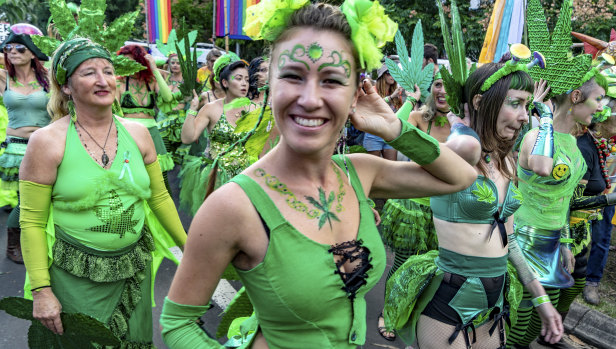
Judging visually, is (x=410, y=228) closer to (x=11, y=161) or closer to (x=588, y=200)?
(x=588, y=200)

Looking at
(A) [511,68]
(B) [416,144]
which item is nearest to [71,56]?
(B) [416,144]

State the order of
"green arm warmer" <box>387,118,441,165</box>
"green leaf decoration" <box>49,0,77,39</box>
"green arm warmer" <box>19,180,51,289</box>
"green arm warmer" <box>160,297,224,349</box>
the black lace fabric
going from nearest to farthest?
"green arm warmer" <box>160,297,224,349</box>
the black lace fabric
"green arm warmer" <box>387,118,441,165</box>
"green arm warmer" <box>19,180,51,289</box>
"green leaf decoration" <box>49,0,77,39</box>

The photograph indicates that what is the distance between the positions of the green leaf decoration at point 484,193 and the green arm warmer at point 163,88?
4.54 meters

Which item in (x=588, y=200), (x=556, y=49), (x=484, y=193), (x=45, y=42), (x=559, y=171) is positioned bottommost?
(x=588, y=200)

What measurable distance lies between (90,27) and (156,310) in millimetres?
2474

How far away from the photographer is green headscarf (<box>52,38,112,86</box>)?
2568 mm

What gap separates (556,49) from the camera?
3.10 m

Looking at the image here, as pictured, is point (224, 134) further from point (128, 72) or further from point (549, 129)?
point (549, 129)

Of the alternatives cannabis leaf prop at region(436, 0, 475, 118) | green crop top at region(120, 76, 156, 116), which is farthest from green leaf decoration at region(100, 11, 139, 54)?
green crop top at region(120, 76, 156, 116)

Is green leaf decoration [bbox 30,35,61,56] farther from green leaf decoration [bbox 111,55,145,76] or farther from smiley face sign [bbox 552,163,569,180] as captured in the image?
smiley face sign [bbox 552,163,569,180]

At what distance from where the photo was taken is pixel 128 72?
11.0ft

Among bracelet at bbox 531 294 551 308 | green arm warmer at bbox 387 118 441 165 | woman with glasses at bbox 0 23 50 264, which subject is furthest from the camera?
woman with glasses at bbox 0 23 50 264

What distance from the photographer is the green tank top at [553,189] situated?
137 inches

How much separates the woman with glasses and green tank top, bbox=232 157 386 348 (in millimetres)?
4743
